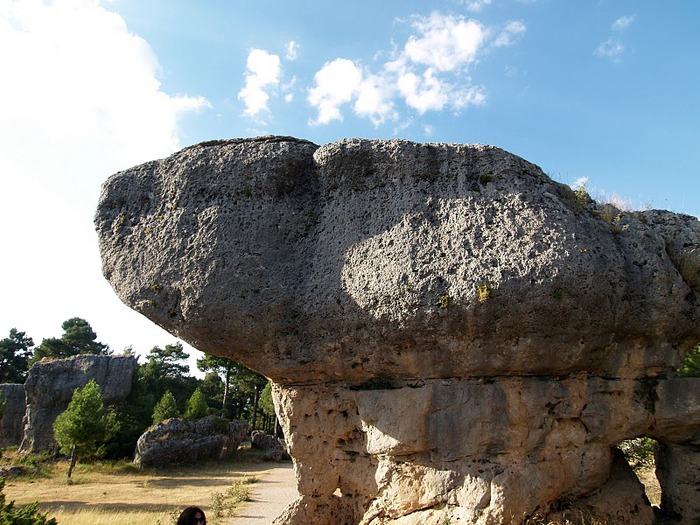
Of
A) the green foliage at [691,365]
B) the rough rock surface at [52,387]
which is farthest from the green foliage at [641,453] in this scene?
the rough rock surface at [52,387]

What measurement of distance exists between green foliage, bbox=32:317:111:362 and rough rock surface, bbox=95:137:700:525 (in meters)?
43.4

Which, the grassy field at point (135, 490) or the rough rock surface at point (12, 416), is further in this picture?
the rough rock surface at point (12, 416)

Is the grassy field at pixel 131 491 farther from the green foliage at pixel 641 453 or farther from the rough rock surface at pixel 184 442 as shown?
the green foliage at pixel 641 453

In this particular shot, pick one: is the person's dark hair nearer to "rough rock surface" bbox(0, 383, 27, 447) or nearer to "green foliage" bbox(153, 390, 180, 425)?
"green foliage" bbox(153, 390, 180, 425)

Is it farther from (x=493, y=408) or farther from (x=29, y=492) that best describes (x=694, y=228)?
(x=29, y=492)

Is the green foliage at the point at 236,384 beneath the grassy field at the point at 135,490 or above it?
above

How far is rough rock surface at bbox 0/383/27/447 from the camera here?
109 feet

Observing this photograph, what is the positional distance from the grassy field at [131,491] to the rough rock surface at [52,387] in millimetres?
1847

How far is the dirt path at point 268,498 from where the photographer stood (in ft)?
42.0

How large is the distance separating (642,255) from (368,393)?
4.32 metres

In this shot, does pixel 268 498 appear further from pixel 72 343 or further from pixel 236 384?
pixel 72 343

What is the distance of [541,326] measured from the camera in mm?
6266

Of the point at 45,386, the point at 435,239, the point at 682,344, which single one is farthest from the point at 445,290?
the point at 45,386

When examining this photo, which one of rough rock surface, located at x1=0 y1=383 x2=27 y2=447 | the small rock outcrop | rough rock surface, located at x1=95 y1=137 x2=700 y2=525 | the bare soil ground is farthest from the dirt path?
rough rock surface, located at x1=0 y1=383 x2=27 y2=447
